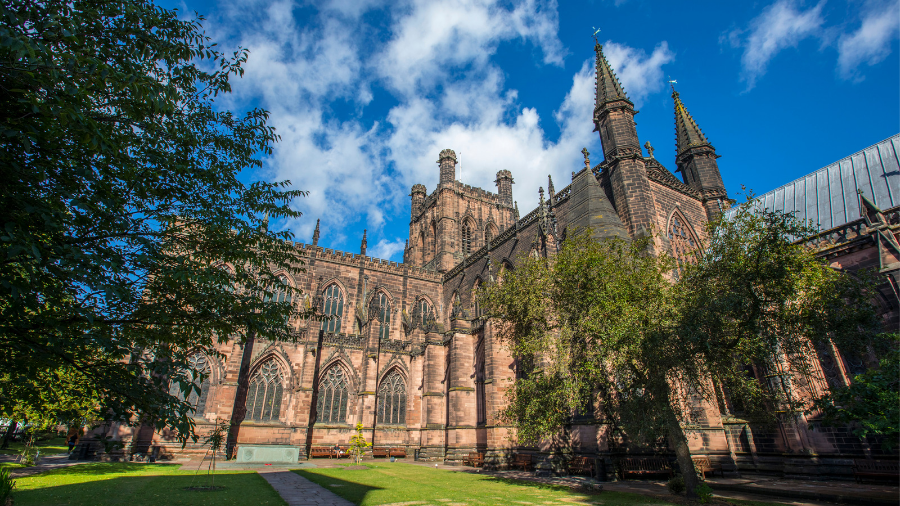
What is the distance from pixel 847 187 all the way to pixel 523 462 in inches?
795

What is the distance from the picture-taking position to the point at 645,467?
1478 cm

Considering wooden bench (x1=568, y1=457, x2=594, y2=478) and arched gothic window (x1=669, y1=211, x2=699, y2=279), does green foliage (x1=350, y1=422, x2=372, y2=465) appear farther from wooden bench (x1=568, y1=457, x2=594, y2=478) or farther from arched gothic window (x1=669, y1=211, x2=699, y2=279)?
arched gothic window (x1=669, y1=211, x2=699, y2=279)

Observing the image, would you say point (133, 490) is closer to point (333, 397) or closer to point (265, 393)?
point (265, 393)

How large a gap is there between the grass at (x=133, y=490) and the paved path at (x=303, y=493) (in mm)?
276

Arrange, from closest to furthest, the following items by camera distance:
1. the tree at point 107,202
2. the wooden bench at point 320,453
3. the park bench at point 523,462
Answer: the tree at point 107,202, the park bench at point 523,462, the wooden bench at point 320,453

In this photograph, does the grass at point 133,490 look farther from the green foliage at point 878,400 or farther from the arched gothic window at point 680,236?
the arched gothic window at point 680,236

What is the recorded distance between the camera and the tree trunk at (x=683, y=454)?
10.0 metres

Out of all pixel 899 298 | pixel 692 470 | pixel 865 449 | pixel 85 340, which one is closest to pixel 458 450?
pixel 692 470

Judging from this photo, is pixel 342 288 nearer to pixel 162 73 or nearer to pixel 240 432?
pixel 240 432

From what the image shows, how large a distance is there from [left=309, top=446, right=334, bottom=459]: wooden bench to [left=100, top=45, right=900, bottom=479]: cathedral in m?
0.34

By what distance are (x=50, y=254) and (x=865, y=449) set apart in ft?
68.1

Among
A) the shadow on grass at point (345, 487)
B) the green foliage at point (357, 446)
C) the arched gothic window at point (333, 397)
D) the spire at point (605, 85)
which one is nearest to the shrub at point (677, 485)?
the shadow on grass at point (345, 487)

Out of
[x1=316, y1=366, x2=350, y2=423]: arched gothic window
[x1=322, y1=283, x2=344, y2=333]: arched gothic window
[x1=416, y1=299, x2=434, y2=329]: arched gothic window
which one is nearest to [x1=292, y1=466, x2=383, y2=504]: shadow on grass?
[x1=316, y1=366, x2=350, y2=423]: arched gothic window

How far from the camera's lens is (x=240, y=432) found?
2248cm
